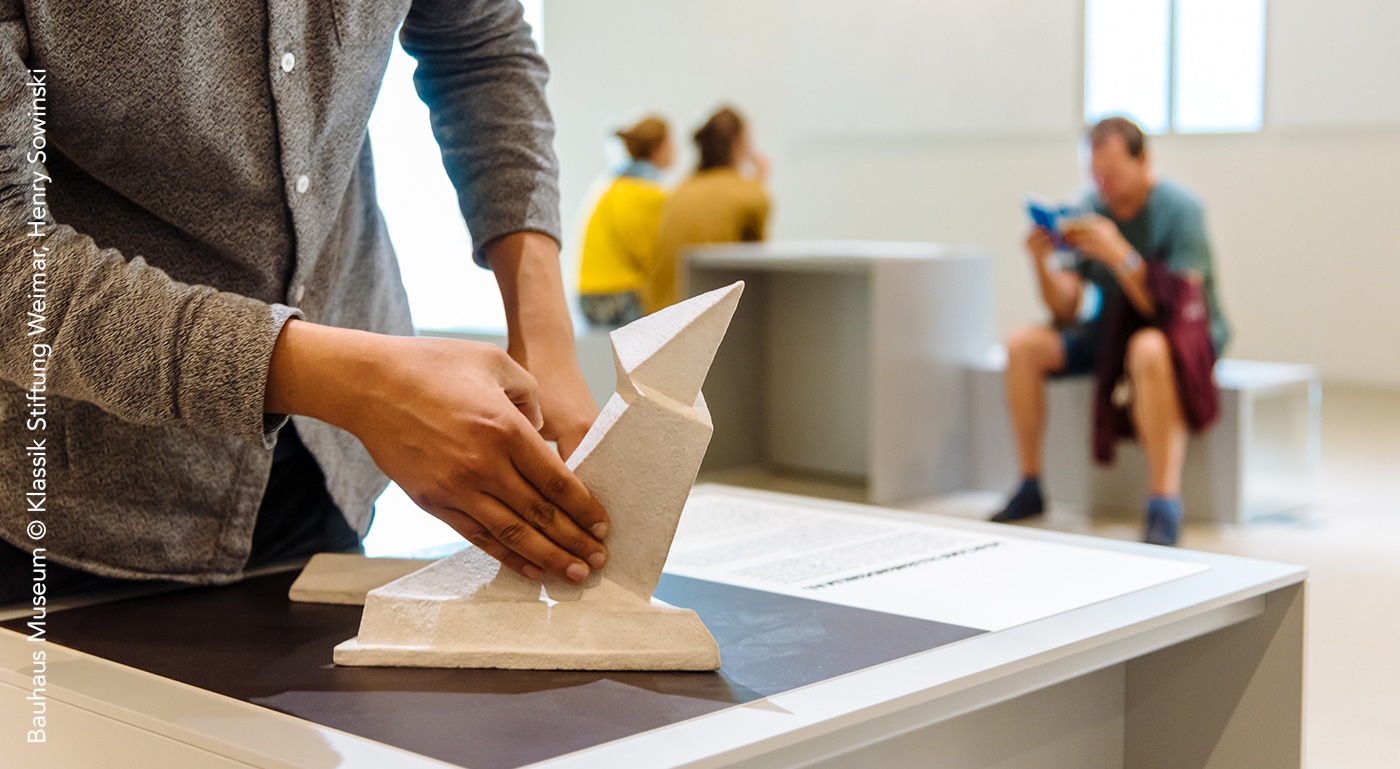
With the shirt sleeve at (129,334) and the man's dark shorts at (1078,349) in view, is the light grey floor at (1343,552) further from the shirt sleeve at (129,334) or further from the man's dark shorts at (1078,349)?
the shirt sleeve at (129,334)

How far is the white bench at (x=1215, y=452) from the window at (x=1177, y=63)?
2909 mm

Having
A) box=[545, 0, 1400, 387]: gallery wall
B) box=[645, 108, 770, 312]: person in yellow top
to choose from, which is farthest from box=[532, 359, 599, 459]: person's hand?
box=[545, 0, 1400, 387]: gallery wall

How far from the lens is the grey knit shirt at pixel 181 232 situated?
2.50ft

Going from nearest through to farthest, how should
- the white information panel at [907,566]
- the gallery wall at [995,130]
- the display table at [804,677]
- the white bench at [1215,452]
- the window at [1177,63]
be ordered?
the display table at [804,677], the white information panel at [907,566], the white bench at [1215,452], the gallery wall at [995,130], the window at [1177,63]

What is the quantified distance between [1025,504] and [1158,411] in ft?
1.45

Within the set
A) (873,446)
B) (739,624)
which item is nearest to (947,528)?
(739,624)

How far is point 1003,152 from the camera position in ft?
24.8

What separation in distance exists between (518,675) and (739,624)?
16 cm

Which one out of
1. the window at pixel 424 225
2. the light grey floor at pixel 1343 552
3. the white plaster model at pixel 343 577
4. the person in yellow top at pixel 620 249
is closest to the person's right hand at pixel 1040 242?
the light grey floor at pixel 1343 552

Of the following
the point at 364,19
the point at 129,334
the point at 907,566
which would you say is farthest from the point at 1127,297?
the point at 129,334

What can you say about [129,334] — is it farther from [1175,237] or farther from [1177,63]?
[1177,63]

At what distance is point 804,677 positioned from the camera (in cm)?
76

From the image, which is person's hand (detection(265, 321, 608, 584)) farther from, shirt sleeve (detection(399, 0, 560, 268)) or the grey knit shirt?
shirt sleeve (detection(399, 0, 560, 268))

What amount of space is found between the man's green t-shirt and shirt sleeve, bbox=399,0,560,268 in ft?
9.55
